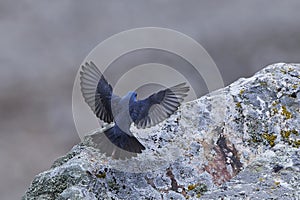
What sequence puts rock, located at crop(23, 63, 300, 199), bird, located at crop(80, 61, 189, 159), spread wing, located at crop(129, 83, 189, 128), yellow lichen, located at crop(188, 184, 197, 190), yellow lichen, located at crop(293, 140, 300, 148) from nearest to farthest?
rock, located at crop(23, 63, 300, 199) → yellow lichen, located at crop(188, 184, 197, 190) → yellow lichen, located at crop(293, 140, 300, 148) → bird, located at crop(80, 61, 189, 159) → spread wing, located at crop(129, 83, 189, 128)

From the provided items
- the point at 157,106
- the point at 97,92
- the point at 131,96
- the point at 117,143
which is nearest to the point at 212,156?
the point at 157,106

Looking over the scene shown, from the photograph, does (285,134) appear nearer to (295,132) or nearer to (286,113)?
(295,132)

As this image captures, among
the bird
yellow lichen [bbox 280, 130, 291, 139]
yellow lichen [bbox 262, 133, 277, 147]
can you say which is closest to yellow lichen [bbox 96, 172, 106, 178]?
the bird

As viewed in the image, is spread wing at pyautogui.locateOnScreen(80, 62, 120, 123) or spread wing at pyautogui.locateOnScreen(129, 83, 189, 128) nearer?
spread wing at pyautogui.locateOnScreen(129, 83, 189, 128)

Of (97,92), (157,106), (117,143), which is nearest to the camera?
(117,143)

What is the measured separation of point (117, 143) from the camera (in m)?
3.39

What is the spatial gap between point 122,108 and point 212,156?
0.71m

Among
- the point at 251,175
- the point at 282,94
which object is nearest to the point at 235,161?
the point at 251,175

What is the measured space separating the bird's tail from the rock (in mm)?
50

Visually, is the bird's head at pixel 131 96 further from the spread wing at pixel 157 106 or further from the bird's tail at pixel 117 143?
the bird's tail at pixel 117 143

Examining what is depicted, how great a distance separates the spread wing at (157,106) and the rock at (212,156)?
75 mm

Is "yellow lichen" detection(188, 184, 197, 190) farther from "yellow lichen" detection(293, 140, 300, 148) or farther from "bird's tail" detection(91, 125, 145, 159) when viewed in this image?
"yellow lichen" detection(293, 140, 300, 148)

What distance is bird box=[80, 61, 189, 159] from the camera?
335 centimetres

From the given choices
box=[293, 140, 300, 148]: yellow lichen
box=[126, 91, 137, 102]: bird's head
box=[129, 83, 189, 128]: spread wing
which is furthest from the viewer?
box=[126, 91, 137, 102]: bird's head
